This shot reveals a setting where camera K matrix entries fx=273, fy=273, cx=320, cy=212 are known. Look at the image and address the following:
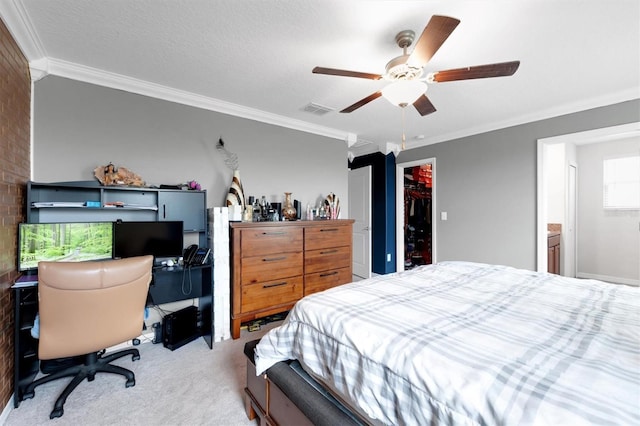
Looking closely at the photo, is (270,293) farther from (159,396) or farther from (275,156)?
(275,156)

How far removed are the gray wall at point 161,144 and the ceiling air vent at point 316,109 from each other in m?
0.49

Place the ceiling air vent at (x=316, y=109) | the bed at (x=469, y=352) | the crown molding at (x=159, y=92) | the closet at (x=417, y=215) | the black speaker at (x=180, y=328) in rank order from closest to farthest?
the bed at (x=469, y=352), the crown molding at (x=159, y=92), the black speaker at (x=180, y=328), the ceiling air vent at (x=316, y=109), the closet at (x=417, y=215)

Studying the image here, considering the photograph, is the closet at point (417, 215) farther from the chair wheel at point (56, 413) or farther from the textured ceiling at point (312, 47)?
the chair wheel at point (56, 413)

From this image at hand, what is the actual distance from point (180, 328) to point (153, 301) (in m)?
0.35

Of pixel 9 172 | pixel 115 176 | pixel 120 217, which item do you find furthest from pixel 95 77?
pixel 120 217

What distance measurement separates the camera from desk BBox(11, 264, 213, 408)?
170cm

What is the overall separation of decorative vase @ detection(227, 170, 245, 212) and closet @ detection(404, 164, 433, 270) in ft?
10.9

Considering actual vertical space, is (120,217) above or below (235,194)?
below

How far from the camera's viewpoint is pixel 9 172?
175cm

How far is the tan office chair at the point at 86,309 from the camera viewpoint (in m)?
1.60

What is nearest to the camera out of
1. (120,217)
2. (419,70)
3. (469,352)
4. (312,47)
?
(469,352)

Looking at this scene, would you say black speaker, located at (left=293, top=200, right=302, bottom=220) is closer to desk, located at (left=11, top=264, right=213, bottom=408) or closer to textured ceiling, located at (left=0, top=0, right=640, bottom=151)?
textured ceiling, located at (left=0, top=0, right=640, bottom=151)

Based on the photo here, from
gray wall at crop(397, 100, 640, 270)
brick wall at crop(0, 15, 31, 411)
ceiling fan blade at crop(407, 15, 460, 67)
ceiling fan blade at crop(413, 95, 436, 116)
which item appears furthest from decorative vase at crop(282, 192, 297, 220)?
gray wall at crop(397, 100, 640, 270)

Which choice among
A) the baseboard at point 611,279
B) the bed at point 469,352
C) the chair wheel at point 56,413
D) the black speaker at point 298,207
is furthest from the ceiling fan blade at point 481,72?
the baseboard at point 611,279
